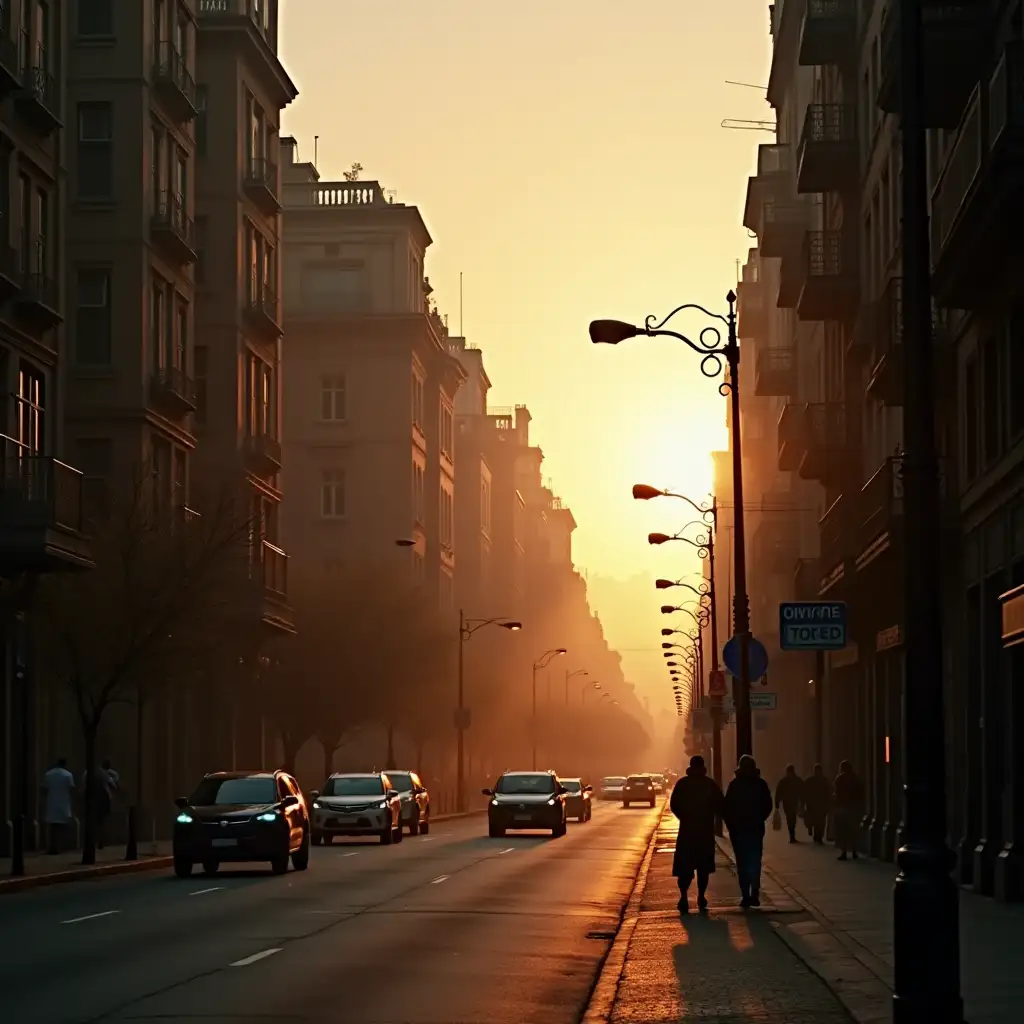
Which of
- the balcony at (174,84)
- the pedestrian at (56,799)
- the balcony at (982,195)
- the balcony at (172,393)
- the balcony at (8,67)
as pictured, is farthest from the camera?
the balcony at (174,84)

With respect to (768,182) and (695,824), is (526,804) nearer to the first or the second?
(695,824)

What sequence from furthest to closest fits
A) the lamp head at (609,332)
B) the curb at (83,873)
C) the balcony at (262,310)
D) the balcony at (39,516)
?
the balcony at (262,310) → the balcony at (39,516) → the lamp head at (609,332) → the curb at (83,873)

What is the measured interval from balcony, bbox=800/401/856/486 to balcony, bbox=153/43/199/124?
17.5 metres

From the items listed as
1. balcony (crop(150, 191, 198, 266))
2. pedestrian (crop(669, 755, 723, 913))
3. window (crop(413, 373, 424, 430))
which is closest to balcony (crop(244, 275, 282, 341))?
balcony (crop(150, 191, 198, 266))

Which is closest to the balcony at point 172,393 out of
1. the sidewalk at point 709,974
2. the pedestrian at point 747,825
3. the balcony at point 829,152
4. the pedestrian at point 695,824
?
the balcony at point 829,152

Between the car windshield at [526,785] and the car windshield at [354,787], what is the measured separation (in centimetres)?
595

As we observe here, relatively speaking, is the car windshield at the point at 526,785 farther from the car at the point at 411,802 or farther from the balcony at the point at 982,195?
the balcony at the point at 982,195

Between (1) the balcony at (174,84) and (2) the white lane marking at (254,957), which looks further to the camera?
(1) the balcony at (174,84)

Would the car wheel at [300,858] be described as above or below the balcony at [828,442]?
below

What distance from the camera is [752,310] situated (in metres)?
106

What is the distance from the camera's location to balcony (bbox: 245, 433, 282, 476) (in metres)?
63.7

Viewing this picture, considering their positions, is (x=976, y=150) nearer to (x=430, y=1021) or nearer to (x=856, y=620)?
(x=430, y=1021)

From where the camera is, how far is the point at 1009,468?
85.1 ft

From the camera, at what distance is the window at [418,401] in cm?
10275
